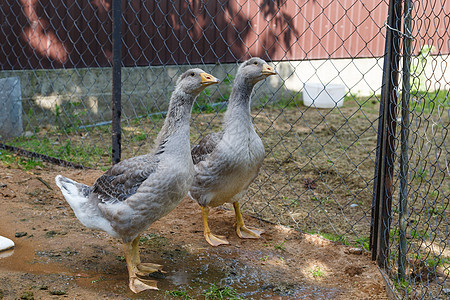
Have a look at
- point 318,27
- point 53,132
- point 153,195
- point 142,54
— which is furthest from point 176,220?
point 318,27

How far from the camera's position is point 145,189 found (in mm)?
3418

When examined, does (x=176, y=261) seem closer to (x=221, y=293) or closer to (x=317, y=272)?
(x=221, y=293)

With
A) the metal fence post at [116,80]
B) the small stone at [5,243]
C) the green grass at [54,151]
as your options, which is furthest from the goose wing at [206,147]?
the green grass at [54,151]

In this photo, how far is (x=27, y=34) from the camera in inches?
314

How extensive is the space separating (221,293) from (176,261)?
26.1 inches

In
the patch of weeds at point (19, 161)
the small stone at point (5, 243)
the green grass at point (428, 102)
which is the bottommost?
the small stone at point (5, 243)

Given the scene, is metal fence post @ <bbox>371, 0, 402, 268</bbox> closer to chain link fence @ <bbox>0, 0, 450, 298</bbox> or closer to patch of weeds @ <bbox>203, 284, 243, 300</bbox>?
chain link fence @ <bbox>0, 0, 450, 298</bbox>

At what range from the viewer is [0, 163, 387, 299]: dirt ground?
3486 millimetres

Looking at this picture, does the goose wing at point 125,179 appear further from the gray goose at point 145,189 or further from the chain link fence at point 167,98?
the chain link fence at point 167,98

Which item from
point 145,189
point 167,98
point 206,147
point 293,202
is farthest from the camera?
point 167,98

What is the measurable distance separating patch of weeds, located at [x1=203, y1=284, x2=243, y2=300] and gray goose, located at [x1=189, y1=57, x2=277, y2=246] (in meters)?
0.79

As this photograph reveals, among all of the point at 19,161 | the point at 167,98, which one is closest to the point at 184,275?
the point at 19,161

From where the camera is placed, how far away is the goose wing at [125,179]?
354 cm

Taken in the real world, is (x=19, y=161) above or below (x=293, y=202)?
above
